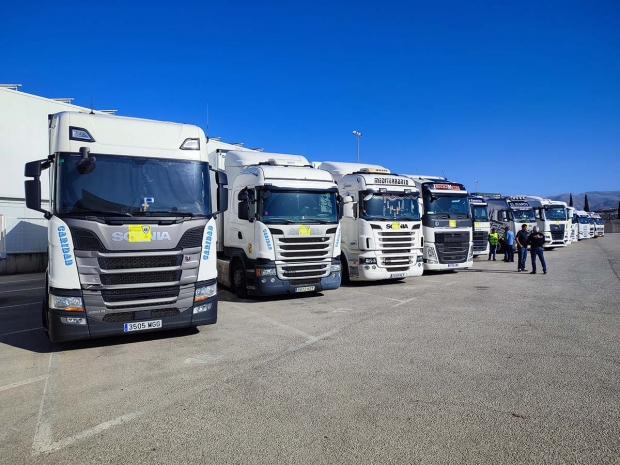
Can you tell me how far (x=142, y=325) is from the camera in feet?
21.6

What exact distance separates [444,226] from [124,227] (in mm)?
11495

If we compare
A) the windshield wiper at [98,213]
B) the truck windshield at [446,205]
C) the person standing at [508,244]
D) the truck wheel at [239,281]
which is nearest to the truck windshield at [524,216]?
the person standing at [508,244]

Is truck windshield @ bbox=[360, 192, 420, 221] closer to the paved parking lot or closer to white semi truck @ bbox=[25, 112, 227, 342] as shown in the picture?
the paved parking lot

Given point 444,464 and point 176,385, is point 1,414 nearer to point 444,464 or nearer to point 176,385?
point 176,385

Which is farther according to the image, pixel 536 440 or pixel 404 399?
pixel 404 399

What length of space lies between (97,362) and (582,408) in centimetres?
571

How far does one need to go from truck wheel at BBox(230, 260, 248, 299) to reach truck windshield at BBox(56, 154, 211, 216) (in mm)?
4029

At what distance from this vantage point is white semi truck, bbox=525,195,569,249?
90.3ft

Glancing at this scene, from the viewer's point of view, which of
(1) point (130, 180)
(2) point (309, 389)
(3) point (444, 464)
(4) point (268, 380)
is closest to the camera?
(3) point (444, 464)

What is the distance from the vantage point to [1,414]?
4379mm

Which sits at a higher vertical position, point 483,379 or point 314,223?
point 314,223


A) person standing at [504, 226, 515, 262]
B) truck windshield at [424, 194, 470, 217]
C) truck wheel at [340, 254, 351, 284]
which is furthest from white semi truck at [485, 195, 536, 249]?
truck wheel at [340, 254, 351, 284]

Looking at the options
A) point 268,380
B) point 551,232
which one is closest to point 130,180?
point 268,380

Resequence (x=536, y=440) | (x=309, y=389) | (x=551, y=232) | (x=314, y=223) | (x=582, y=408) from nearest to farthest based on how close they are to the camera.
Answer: (x=536, y=440) → (x=582, y=408) → (x=309, y=389) → (x=314, y=223) → (x=551, y=232)
